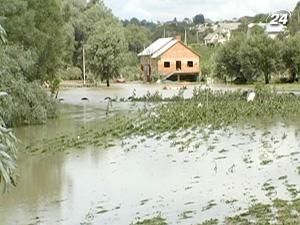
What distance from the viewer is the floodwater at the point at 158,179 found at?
484 inches

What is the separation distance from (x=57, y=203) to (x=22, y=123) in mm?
17412

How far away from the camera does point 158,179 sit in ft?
52.0

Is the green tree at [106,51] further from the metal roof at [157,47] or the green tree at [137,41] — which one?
the green tree at [137,41]

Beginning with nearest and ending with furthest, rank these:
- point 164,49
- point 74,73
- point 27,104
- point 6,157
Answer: point 6,157, point 27,104, point 74,73, point 164,49

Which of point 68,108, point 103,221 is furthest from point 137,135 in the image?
point 68,108

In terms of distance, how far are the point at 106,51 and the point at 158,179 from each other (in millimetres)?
56188

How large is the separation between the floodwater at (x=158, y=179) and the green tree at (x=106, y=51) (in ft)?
151

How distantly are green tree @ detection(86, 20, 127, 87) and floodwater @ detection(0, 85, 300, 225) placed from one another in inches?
1817

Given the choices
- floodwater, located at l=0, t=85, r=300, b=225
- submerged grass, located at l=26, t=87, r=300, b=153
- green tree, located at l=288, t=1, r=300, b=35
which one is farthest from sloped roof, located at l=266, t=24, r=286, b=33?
floodwater, located at l=0, t=85, r=300, b=225

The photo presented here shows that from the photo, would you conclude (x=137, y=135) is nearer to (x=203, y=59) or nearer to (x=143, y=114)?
(x=143, y=114)

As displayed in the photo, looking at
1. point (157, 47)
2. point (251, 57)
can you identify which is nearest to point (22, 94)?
point (251, 57)

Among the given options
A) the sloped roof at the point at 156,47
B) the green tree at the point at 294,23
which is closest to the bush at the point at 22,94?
the green tree at the point at 294,23

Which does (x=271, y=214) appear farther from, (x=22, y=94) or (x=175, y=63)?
(x=175, y=63)

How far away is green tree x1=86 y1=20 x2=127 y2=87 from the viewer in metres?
71.3
